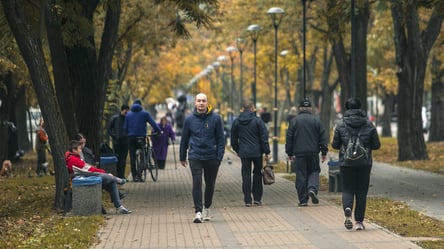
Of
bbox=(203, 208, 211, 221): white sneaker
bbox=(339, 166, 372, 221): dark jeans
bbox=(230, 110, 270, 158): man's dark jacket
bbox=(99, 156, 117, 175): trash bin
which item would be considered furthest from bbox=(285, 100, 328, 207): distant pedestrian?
bbox=(99, 156, 117, 175): trash bin

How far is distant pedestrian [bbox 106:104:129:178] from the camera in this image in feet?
69.8

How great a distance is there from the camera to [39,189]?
19625mm

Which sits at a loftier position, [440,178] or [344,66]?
[344,66]

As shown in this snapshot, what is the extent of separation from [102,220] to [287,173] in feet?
39.1

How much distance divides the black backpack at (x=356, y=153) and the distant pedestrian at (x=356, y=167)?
0.15 feet

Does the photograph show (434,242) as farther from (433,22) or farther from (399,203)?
(433,22)

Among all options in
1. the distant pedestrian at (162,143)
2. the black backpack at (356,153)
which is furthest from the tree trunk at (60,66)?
the distant pedestrian at (162,143)

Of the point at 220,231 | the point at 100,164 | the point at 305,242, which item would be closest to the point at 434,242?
the point at 305,242

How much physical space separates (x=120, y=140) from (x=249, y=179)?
6.91 meters

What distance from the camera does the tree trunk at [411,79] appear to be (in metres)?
26.8

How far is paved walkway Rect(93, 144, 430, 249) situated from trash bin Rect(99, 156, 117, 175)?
6.39 ft

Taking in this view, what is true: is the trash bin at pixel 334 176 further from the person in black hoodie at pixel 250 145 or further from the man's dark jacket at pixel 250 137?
the man's dark jacket at pixel 250 137

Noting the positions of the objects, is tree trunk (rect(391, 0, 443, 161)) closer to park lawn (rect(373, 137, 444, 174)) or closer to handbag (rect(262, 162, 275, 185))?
park lawn (rect(373, 137, 444, 174))

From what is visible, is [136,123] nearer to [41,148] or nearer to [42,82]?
[41,148]
